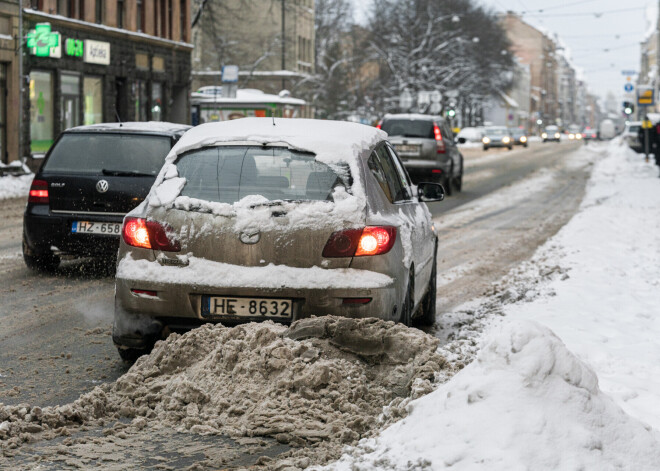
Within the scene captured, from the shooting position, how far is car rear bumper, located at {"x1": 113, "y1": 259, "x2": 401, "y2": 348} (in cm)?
638

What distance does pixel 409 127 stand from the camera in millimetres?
26828

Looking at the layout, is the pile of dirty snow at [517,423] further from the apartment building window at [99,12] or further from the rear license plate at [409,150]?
the apartment building window at [99,12]

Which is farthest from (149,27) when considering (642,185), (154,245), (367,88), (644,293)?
(367,88)

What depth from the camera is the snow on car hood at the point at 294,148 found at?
21.2 ft

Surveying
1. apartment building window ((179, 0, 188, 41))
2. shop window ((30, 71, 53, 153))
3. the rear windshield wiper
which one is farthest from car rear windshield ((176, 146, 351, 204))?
apartment building window ((179, 0, 188, 41))

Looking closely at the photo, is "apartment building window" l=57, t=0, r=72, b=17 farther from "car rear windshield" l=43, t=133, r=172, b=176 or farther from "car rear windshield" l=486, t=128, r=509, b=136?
"car rear windshield" l=486, t=128, r=509, b=136

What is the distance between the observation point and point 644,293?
10438 millimetres

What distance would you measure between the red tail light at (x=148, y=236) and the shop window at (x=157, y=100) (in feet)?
122

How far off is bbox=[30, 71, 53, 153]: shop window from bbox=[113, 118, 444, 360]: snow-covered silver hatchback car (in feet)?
92.4

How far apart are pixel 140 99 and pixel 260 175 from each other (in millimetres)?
36741

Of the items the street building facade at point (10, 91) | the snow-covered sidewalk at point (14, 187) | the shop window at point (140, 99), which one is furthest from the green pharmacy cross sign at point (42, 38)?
the shop window at point (140, 99)

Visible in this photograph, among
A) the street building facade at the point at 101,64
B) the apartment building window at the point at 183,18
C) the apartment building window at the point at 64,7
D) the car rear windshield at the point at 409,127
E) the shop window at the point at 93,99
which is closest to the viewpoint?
the car rear windshield at the point at 409,127

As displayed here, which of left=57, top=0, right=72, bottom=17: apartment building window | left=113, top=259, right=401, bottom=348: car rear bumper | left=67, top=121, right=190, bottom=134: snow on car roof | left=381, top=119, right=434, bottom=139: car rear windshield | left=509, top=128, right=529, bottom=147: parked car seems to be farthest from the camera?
left=509, top=128, right=529, bottom=147: parked car

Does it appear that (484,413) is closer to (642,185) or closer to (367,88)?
(642,185)
